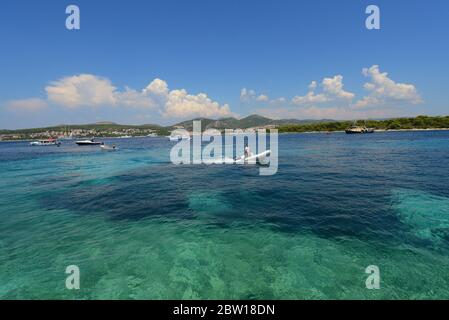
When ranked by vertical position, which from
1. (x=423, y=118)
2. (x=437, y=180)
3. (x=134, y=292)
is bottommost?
(x=134, y=292)

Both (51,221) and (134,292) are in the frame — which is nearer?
(134,292)

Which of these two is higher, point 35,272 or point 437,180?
point 437,180

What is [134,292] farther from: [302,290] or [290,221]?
[290,221]
